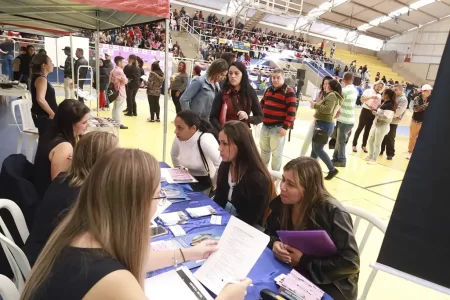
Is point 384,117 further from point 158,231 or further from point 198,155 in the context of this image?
point 158,231

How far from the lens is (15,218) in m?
1.55

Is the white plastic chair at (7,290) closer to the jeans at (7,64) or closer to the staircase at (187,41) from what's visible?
the jeans at (7,64)

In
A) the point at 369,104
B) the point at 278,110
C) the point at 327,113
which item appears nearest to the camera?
the point at 278,110

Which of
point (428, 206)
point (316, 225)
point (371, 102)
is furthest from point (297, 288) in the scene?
point (371, 102)

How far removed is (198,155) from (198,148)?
2.6 inches

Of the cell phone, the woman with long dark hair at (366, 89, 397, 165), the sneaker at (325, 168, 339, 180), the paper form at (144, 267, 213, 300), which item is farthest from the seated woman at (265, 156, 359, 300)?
the woman with long dark hair at (366, 89, 397, 165)

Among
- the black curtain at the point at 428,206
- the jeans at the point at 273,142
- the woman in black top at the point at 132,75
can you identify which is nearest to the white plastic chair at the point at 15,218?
the black curtain at the point at 428,206

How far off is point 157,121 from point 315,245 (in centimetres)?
630

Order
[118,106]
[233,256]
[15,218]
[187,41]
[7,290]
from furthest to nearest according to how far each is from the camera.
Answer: [187,41], [118,106], [15,218], [233,256], [7,290]

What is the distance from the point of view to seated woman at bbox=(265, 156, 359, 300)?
4.34 ft

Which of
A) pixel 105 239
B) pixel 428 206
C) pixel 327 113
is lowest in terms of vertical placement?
pixel 327 113

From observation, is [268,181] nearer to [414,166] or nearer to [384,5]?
[414,166]

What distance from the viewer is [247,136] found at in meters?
1.96

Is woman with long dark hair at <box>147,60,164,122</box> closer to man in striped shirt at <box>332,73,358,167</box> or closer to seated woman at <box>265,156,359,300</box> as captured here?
man in striped shirt at <box>332,73,358,167</box>
